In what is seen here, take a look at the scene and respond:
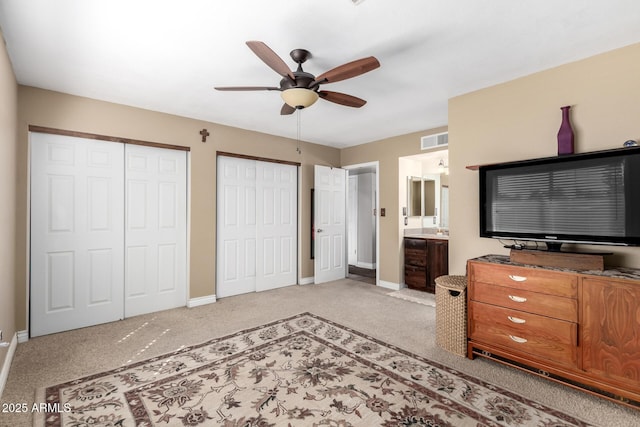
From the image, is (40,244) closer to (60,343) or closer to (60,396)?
(60,343)

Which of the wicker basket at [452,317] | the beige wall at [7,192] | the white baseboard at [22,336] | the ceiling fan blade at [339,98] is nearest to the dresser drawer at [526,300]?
the wicker basket at [452,317]

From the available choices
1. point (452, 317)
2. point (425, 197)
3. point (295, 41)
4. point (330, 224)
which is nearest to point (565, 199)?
point (452, 317)

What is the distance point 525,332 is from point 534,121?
179 centimetres

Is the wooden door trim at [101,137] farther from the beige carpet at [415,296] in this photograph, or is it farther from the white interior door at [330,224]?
the beige carpet at [415,296]

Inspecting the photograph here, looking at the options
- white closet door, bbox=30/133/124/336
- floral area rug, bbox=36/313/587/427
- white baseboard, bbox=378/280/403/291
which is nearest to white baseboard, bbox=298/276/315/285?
white baseboard, bbox=378/280/403/291

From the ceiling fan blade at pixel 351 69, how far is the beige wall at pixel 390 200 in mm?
2820

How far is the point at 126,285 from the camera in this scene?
11.9 ft

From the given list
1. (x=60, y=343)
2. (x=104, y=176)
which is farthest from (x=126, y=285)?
(x=104, y=176)

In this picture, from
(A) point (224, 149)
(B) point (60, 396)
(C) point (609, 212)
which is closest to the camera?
(B) point (60, 396)

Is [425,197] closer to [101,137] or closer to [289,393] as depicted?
[289,393]

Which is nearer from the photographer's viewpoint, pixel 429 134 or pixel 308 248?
pixel 429 134

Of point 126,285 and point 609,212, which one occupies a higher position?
point 609,212

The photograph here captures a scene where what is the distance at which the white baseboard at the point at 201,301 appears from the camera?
403 cm

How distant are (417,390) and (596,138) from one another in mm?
2354
